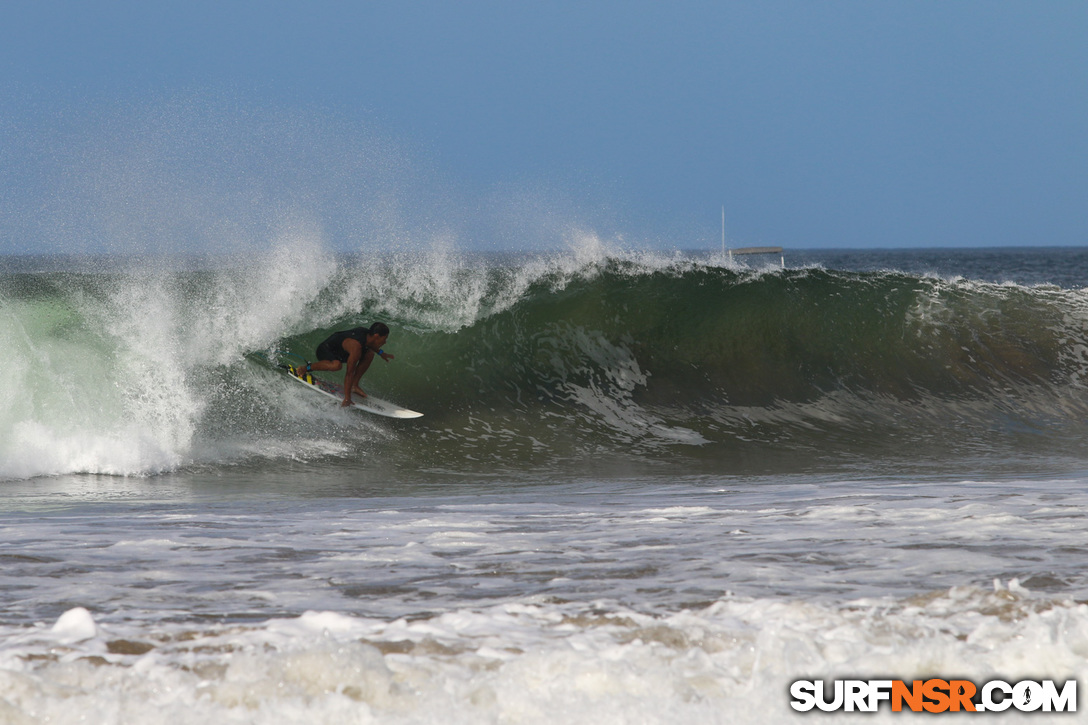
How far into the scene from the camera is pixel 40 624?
2568 millimetres

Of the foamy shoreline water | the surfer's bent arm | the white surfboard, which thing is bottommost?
the foamy shoreline water

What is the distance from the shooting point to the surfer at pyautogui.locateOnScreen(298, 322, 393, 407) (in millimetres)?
8047

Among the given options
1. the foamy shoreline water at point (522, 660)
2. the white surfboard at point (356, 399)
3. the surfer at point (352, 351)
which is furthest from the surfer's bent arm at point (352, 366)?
the foamy shoreline water at point (522, 660)

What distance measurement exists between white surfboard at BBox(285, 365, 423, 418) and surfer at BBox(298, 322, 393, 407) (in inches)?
1.9

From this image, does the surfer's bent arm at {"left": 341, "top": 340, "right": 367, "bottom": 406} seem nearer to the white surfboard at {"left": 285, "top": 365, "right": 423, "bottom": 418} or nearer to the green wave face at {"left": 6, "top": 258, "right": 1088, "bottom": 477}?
the white surfboard at {"left": 285, "top": 365, "right": 423, "bottom": 418}

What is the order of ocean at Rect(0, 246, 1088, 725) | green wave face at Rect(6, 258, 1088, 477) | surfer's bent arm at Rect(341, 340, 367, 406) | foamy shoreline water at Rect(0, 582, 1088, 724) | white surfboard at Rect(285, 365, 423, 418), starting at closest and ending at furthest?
1. foamy shoreline water at Rect(0, 582, 1088, 724)
2. ocean at Rect(0, 246, 1088, 725)
3. green wave face at Rect(6, 258, 1088, 477)
4. surfer's bent arm at Rect(341, 340, 367, 406)
5. white surfboard at Rect(285, 365, 423, 418)

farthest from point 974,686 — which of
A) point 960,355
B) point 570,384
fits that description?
point 960,355

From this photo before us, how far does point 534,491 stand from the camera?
571 centimetres

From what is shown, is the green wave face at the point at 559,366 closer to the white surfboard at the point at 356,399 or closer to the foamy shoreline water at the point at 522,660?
the white surfboard at the point at 356,399

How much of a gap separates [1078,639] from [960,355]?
8196 mm

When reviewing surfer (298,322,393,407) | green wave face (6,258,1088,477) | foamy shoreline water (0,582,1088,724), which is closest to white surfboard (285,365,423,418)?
surfer (298,322,393,407)

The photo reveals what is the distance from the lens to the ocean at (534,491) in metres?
2.23

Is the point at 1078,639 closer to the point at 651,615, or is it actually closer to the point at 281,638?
the point at 651,615

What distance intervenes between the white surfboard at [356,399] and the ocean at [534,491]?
0.36 feet
